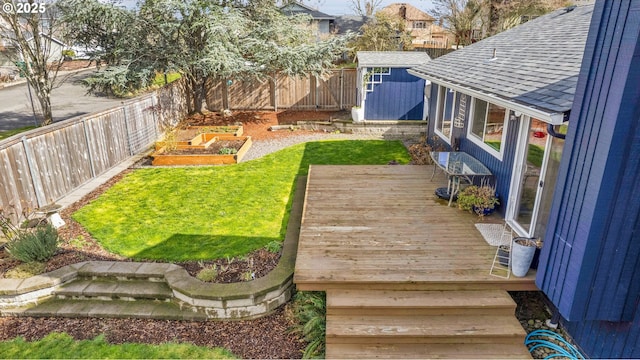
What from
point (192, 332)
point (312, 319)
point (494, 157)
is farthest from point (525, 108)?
point (192, 332)

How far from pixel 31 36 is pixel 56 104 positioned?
8.90 m

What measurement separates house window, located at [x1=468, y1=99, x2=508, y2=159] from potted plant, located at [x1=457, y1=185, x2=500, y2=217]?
67 centimetres

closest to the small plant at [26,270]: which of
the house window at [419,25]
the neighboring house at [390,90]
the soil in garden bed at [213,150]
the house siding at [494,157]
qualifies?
the soil in garden bed at [213,150]

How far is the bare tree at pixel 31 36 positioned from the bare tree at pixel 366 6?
1150 inches

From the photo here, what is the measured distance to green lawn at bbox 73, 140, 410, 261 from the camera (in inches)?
249

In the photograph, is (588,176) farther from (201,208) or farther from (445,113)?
Answer: (201,208)

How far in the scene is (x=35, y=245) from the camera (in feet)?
18.6

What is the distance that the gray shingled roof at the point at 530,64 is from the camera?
508 cm

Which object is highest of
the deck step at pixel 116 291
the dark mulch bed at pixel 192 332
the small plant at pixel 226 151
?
the small plant at pixel 226 151

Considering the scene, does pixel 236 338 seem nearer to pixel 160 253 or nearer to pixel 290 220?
pixel 160 253

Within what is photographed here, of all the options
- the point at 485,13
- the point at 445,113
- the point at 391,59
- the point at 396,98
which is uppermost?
→ the point at 485,13

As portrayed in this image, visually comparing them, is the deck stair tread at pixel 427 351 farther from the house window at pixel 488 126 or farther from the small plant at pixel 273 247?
the house window at pixel 488 126

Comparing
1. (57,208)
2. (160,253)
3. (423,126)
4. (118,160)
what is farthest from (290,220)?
(423,126)

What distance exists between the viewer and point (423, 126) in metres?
13.6
